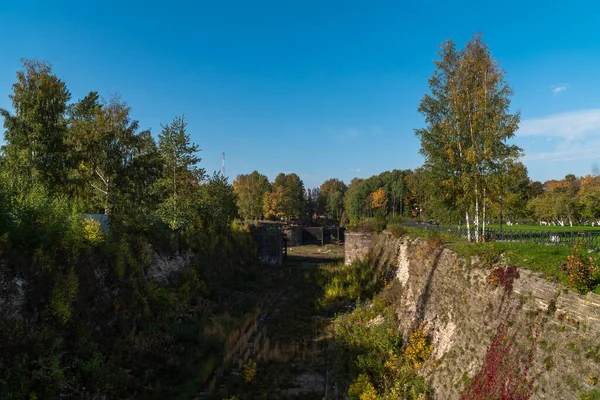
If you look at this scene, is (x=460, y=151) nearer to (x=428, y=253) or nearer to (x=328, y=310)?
A: (x=428, y=253)

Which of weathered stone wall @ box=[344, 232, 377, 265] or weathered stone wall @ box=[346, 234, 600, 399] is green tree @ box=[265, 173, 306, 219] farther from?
weathered stone wall @ box=[346, 234, 600, 399]

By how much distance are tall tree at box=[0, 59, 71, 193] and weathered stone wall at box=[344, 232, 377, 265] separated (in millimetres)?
24699

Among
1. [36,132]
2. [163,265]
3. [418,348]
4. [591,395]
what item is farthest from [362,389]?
[36,132]

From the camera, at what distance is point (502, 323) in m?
8.98

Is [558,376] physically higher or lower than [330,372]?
higher

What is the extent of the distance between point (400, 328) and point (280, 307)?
9.14 meters

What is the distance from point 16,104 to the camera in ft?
68.0

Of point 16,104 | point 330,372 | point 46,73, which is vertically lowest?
point 330,372

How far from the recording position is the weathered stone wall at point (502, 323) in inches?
264

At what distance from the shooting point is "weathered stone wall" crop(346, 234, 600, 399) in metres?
6.71

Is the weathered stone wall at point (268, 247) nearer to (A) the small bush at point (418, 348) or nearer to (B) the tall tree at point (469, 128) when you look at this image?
(B) the tall tree at point (469, 128)

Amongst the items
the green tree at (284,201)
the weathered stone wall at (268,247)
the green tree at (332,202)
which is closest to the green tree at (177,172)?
the weathered stone wall at (268,247)

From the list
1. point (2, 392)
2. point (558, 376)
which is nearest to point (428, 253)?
point (558, 376)

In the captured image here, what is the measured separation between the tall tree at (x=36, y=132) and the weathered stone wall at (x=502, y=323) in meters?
23.2
